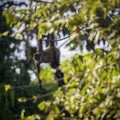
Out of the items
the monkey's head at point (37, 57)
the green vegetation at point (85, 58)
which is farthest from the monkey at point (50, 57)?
the green vegetation at point (85, 58)


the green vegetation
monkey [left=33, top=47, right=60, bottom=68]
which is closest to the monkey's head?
monkey [left=33, top=47, right=60, bottom=68]

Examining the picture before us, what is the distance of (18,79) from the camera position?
21.4ft

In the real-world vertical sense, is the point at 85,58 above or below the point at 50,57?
above

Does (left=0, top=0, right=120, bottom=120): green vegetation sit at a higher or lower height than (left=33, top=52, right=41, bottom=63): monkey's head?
higher

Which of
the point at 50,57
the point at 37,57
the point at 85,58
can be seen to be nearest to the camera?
the point at 85,58

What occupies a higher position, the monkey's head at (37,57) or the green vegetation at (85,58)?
the green vegetation at (85,58)

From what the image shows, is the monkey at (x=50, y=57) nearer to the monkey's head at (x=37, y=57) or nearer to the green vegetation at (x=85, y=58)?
the monkey's head at (x=37, y=57)

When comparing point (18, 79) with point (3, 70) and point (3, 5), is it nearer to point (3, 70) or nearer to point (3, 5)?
point (3, 70)

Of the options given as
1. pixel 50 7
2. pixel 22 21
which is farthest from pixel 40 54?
pixel 50 7

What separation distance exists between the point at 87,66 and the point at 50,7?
0.38 metres

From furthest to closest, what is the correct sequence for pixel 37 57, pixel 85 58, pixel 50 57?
pixel 50 57
pixel 37 57
pixel 85 58

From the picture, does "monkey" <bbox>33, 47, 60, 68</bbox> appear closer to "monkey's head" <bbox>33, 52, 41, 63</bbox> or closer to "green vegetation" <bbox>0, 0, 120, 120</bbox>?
"monkey's head" <bbox>33, 52, 41, 63</bbox>

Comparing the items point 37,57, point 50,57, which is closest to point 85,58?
point 37,57

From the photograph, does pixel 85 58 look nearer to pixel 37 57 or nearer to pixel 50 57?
pixel 37 57
